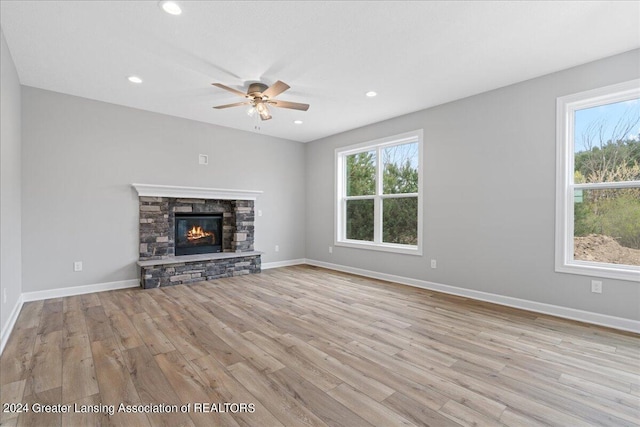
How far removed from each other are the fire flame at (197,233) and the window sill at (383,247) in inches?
96.9

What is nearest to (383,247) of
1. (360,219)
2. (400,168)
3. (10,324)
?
(360,219)

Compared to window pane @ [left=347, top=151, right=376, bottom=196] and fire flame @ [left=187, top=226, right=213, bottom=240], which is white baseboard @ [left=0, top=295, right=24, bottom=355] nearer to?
fire flame @ [left=187, top=226, right=213, bottom=240]

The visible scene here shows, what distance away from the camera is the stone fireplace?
4.62 meters

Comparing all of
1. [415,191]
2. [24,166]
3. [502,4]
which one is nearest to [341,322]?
[415,191]

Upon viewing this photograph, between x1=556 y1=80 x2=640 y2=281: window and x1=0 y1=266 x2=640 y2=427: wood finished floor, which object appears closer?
x1=0 y1=266 x2=640 y2=427: wood finished floor

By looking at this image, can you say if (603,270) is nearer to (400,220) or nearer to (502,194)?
(502,194)

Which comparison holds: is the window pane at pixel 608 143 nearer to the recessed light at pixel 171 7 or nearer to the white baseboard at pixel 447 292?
the white baseboard at pixel 447 292

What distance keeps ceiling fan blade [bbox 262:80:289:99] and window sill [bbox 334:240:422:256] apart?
298 cm

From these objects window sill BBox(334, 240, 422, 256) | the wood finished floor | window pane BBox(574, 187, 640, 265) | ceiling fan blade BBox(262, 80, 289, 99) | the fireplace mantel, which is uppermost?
ceiling fan blade BBox(262, 80, 289, 99)

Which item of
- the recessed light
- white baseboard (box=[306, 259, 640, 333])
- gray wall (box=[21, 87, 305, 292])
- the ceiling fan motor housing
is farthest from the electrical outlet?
gray wall (box=[21, 87, 305, 292])

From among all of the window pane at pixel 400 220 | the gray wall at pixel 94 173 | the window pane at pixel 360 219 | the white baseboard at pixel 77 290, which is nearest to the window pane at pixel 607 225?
the window pane at pixel 400 220

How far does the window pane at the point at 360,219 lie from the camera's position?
5512mm

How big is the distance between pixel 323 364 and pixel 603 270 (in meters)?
2.97

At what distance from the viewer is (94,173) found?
428 centimetres
